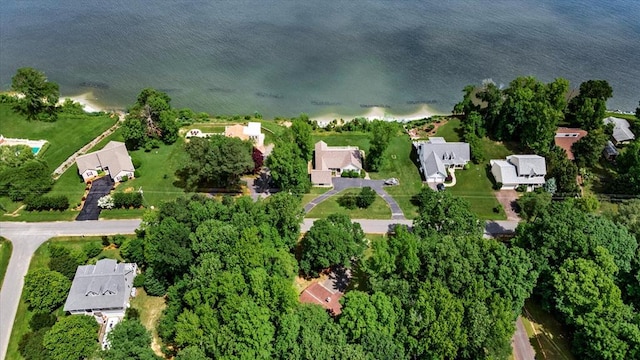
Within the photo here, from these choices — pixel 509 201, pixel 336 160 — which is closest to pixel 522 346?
pixel 509 201

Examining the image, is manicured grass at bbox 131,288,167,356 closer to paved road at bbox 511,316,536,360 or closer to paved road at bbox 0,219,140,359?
paved road at bbox 0,219,140,359

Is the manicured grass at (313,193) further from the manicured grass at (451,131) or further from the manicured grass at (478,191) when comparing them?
the manicured grass at (451,131)

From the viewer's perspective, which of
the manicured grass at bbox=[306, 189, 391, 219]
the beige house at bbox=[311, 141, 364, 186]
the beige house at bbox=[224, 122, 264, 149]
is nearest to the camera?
the manicured grass at bbox=[306, 189, 391, 219]

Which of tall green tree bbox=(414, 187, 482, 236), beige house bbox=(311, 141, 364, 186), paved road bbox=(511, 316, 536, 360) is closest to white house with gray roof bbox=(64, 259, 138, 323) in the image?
beige house bbox=(311, 141, 364, 186)

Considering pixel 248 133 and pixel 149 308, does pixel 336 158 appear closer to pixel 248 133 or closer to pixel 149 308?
pixel 248 133

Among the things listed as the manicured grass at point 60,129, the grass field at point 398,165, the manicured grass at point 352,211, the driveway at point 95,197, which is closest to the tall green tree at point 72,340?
the driveway at point 95,197

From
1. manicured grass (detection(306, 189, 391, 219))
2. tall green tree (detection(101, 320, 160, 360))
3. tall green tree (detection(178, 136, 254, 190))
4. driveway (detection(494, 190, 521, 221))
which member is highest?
tall green tree (detection(178, 136, 254, 190))
